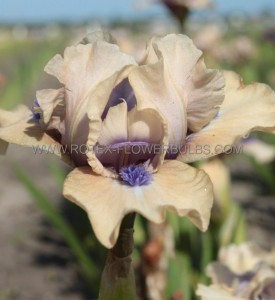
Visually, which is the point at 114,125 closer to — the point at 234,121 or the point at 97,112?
the point at 97,112

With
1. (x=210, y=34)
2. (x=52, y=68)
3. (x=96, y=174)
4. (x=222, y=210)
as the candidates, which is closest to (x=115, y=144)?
(x=96, y=174)

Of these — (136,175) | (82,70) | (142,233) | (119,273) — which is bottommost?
(142,233)

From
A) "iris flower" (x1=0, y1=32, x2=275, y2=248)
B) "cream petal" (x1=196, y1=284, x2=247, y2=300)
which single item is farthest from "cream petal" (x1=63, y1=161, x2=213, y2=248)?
"cream petal" (x1=196, y1=284, x2=247, y2=300)

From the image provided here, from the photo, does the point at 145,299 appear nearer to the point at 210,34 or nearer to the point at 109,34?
the point at 109,34

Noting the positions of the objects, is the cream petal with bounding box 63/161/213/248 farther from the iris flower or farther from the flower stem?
the flower stem

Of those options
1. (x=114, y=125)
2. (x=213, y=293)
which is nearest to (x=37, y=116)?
(x=114, y=125)
